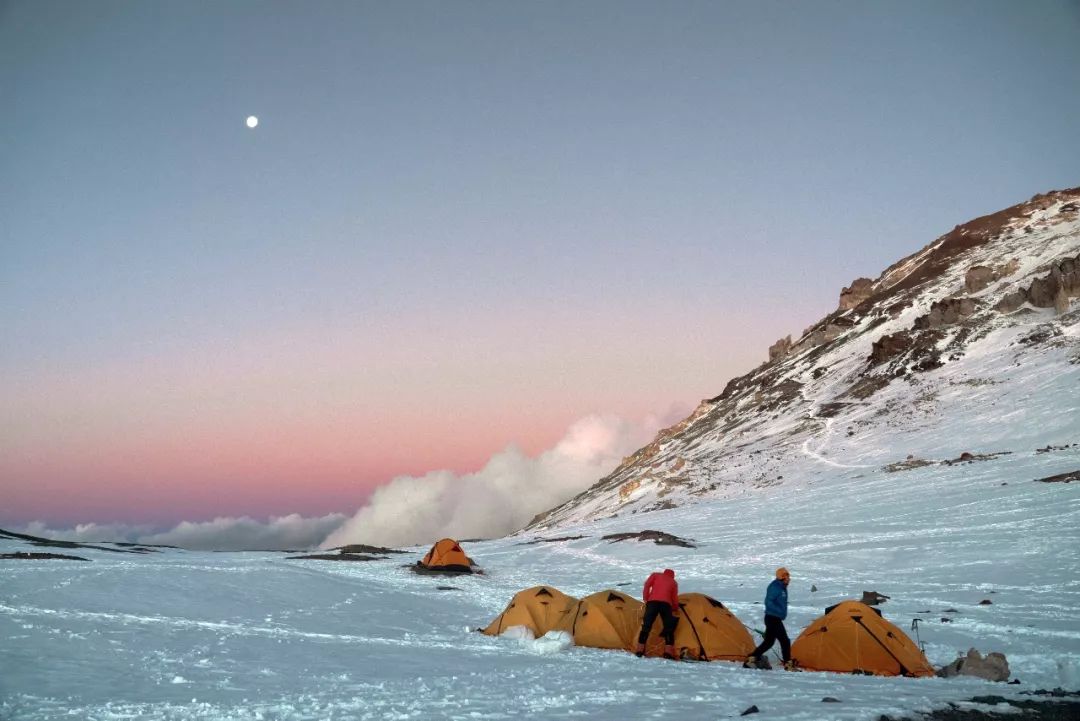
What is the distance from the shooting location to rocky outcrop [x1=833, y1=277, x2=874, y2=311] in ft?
474

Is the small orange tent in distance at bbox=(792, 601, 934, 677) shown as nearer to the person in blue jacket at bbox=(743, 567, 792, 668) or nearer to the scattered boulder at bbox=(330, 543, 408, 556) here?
the person in blue jacket at bbox=(743, 567, 792, 668)

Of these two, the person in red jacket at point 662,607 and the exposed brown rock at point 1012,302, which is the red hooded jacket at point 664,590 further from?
the exposed brown rock at point 1012,302

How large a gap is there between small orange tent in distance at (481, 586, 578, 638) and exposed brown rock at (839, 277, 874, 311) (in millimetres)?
137535

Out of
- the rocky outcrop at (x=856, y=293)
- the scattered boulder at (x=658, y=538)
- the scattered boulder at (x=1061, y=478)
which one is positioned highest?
the rocky outcrop at (x=856, y=293)

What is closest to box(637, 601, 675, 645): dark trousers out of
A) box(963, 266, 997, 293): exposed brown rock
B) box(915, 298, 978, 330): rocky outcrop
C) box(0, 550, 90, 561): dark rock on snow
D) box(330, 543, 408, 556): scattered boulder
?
box(0, 550, 90, 561): dark rock on snow

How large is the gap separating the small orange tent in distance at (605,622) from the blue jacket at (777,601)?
3.71 m

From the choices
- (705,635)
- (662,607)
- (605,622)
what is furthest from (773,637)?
(605,622)

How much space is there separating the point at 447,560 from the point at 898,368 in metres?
67.1

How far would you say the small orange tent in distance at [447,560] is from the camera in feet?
123

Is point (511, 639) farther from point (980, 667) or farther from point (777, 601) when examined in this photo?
point (980, 667)

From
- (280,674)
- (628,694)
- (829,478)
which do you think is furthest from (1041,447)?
(280,674)

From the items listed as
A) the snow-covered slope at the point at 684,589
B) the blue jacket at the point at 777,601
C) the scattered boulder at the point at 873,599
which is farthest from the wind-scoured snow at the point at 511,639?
the blue jacket at the point at 777,601

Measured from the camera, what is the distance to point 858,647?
15742 mm

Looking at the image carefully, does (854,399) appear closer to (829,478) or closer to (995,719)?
(829,478)
